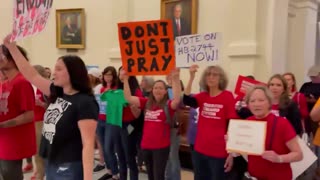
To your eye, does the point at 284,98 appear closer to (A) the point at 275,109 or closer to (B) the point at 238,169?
(A) the point at 275,109

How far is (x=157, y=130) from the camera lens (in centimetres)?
424

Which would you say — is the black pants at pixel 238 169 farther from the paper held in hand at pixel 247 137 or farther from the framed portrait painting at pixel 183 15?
the framed portrait painting at pixel 183 15

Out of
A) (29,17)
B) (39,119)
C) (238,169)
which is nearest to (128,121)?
(39,119)

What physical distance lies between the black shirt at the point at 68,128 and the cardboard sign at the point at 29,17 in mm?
784

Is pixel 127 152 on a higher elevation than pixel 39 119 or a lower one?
lower

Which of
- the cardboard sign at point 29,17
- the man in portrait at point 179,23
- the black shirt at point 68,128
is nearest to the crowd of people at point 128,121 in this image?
the black shirt at point 68,128

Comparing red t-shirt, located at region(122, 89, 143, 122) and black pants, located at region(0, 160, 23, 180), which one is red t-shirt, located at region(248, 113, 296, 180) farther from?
red t-shirt, located at region(122, 89, 143, 122)

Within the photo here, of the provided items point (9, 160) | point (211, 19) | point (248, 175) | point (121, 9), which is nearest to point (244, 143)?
point (248, 175)

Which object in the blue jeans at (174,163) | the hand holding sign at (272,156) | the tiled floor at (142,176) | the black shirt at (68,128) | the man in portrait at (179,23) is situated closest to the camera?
the black shirt at (68,128)

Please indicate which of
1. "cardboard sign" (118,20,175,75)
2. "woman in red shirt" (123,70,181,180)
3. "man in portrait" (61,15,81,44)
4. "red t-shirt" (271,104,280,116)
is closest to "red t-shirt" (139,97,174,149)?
"woman in red shirt" (123,70,181,180)

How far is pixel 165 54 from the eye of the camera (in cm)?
375

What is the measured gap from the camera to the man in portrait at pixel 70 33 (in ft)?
29.1

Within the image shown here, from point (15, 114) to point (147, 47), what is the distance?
1.37 meters

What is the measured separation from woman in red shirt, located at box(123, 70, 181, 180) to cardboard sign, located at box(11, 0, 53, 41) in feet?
4.49
